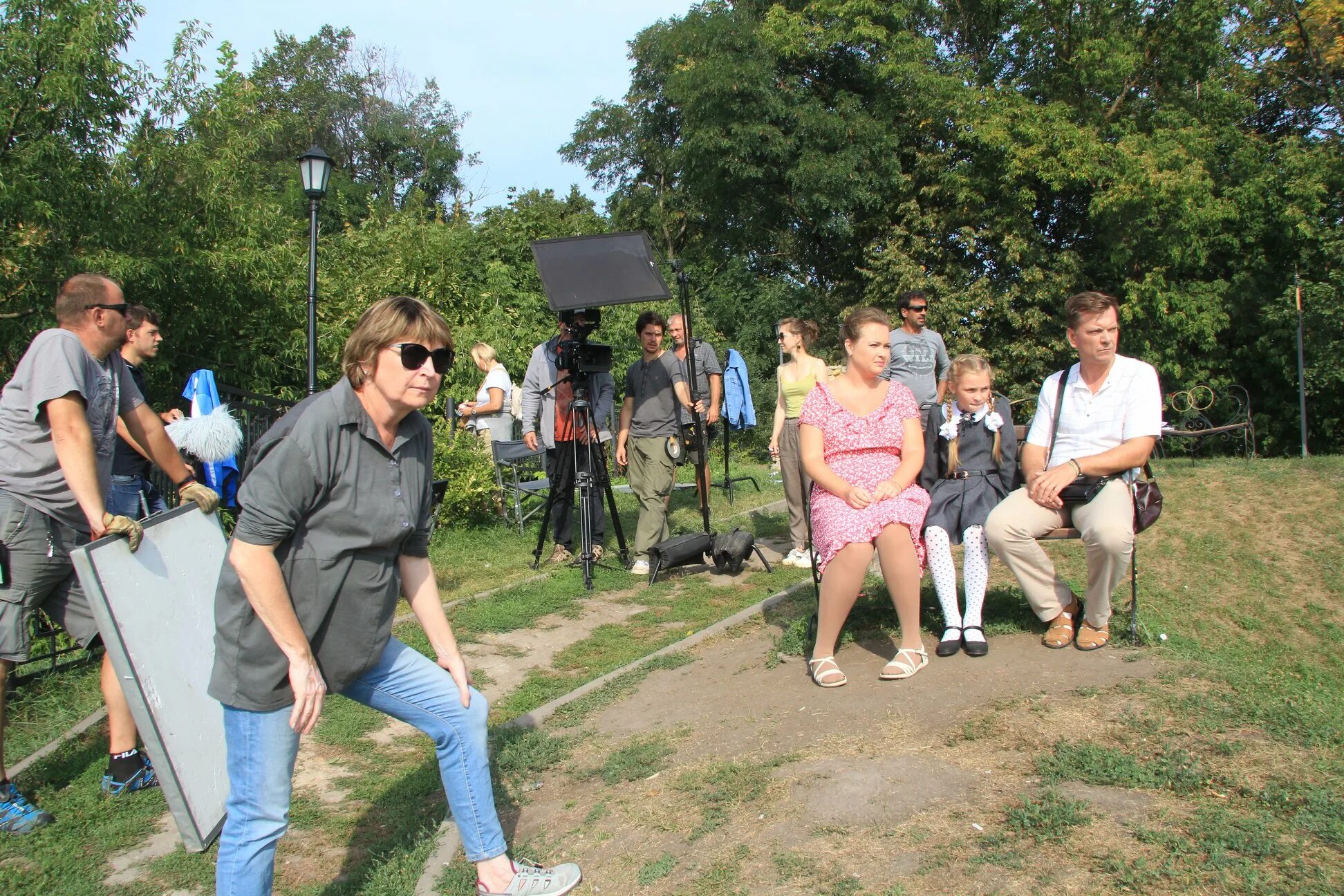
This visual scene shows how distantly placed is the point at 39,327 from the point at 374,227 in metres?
11.3

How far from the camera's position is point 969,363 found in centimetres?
557

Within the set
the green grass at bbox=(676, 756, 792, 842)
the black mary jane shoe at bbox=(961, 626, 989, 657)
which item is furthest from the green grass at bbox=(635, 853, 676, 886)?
the black mary jane shoe at bbox=(961, 626, 989, 657)

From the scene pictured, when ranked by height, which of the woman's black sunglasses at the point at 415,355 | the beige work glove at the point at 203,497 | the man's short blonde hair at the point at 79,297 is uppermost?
the man's short blonde hair at the point at 79,297

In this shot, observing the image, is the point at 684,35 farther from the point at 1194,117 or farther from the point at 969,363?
the point at 969,363

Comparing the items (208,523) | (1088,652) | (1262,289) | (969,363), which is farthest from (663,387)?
(1262,289)

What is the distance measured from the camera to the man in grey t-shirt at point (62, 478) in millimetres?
3840

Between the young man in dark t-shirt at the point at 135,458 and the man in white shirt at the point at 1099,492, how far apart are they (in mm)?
4213

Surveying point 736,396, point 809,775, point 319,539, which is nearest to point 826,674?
point 809,775

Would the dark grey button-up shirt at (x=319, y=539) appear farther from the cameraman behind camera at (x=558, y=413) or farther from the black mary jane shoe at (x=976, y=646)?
the cameraman behind camera at (x=558, y=413)

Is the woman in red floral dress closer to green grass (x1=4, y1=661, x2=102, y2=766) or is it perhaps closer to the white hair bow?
the white hair bow

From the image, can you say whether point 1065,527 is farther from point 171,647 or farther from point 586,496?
point 171,647

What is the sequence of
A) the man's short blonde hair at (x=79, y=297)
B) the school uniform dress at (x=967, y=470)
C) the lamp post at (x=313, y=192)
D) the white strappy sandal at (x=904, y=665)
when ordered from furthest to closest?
the lamp post at (x=313, y=192) → the school uniform dress at (x=967, y=470) → the white strappy sandal at (x=904, y=665) → the man's short blonde hair at (x=79, y=297)

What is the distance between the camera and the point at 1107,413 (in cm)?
511

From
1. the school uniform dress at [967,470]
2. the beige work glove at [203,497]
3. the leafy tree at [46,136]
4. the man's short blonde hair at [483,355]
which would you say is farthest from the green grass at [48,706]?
the man's short blonde hair at [483,355]
